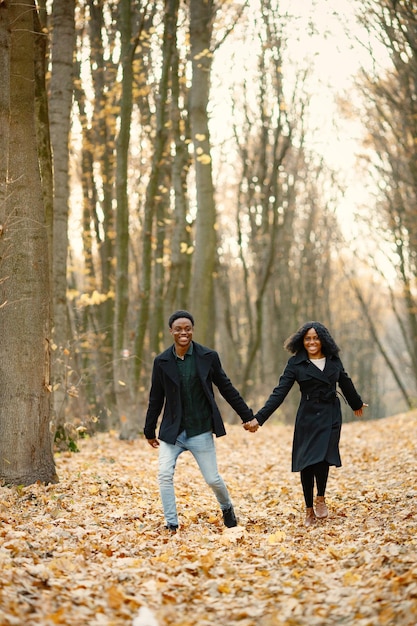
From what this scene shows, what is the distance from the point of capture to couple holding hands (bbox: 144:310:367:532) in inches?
299

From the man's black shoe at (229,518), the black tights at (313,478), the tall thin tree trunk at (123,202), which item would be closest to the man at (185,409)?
the man's black shoe at (229,518)

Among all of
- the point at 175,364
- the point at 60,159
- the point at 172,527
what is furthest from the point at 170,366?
the point at 60,159

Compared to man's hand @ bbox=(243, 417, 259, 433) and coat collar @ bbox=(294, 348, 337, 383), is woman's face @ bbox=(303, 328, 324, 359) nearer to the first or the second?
coat collar @ bbox=(294, 348, 337, 383)

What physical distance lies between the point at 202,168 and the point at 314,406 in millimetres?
10009

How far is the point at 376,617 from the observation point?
4633 mm

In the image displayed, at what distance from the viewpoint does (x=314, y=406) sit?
330 inches

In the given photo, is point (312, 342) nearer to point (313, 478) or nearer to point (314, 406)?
point (314, 406)

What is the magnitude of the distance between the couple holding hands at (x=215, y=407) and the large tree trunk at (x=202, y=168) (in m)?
8.97

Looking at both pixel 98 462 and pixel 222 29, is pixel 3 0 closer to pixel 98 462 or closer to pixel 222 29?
pixel 98 462

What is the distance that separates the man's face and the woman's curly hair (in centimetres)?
135

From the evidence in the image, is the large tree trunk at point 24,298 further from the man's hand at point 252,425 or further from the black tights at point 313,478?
the black tights at point 313,478

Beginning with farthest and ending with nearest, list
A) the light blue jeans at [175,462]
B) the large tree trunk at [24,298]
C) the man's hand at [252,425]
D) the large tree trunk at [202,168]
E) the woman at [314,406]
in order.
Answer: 1. the large tree trunk at [202,168]
2. the large tree trunk at [24,298]
3. the woman at [314,406]
4. the man's hand at [252,425]
5. the light blue jeans at [175,462]

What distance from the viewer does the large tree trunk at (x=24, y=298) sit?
29.5ft

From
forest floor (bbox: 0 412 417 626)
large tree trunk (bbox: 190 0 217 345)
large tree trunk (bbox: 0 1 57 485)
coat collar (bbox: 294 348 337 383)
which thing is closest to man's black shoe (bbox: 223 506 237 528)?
forest floor (bbox: 0 412 417 626)
